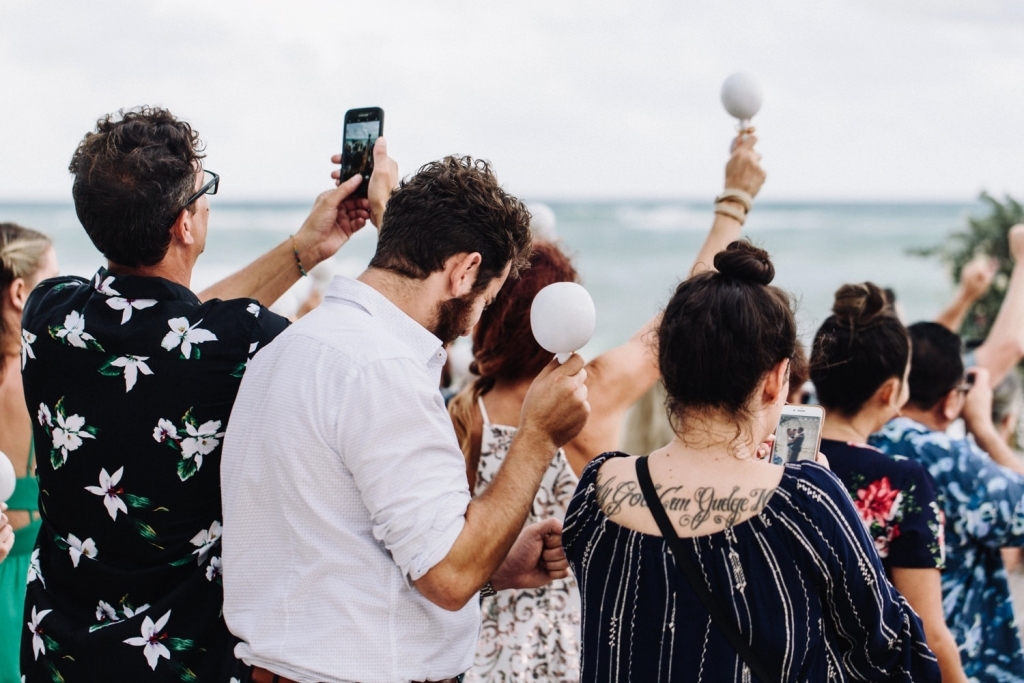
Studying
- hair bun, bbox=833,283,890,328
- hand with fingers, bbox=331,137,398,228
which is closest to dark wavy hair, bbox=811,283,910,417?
hair bun, bbox=833,283,890,328

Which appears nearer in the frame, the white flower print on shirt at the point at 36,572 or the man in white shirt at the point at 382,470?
the man in white shirt at the point at 382,470

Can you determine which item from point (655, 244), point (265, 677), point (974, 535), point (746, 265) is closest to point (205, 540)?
point (265, 677)

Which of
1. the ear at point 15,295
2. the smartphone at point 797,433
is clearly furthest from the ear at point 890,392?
the ear at point 15,295

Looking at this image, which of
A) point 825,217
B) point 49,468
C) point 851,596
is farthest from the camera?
point 825,217

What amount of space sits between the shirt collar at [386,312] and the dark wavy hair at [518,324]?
2.62 ft

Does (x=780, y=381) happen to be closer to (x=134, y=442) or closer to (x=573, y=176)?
(x=134, y=442)

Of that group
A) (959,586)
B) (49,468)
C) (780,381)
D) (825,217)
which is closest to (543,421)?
(780,381)

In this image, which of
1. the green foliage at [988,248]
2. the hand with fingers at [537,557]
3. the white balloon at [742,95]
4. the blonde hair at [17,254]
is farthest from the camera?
the green foliage at [988,248]

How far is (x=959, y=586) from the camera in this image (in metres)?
2.78

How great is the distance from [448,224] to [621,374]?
96 centimetres

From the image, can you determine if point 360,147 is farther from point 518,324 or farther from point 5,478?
point 5,478

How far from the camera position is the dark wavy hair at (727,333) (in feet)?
5.27

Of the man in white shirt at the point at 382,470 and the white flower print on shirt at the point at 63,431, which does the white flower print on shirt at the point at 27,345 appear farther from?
the man in white shirt at the point at 382,470

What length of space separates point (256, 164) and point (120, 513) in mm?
26856
